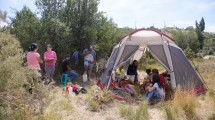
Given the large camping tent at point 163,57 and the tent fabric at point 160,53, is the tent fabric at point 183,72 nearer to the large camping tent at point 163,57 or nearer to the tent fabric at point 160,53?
the large camping tent at point 163,57

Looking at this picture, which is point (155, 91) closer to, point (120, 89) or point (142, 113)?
point (120, 89)

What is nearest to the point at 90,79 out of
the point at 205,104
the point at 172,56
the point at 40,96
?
the point at 172,56

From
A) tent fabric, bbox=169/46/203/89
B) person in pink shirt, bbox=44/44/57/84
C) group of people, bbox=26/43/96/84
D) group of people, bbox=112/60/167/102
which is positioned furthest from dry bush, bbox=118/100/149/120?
person in pink shirt, bbox=44/44/57/84

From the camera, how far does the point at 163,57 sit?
7.95 metres

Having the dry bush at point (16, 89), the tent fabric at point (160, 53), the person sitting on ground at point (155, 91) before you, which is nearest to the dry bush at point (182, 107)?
the person sitting on ground at point (155, 91)

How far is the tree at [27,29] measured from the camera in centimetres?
1034

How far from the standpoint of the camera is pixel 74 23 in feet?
36.0

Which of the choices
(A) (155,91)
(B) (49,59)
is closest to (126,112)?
(A) (155,91)

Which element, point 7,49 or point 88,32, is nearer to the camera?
point 7,49

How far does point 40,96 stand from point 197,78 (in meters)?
5.35

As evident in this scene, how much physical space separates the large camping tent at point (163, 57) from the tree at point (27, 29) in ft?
11.9

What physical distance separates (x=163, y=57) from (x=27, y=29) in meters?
5.59

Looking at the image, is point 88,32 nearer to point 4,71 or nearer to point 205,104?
point 205,104

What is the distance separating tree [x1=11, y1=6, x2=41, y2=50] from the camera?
33.9 ft
